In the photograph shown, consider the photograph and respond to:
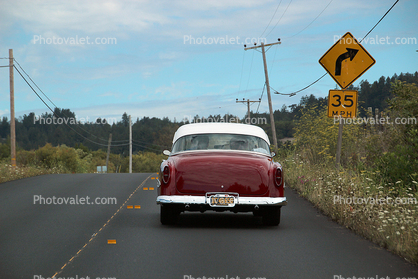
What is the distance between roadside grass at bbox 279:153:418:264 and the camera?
6.48 meters

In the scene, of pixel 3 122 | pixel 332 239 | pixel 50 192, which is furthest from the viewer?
pixel 3 122

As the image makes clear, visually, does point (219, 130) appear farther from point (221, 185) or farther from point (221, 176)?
point (221, 185)

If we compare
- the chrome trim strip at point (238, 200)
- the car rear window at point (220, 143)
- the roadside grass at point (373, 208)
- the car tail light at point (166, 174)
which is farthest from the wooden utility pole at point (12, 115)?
the chrome trim strip at point (238, 200)

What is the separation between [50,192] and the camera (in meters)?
14.8

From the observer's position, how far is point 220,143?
945cm

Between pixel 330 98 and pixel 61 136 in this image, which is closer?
pixel 330 98

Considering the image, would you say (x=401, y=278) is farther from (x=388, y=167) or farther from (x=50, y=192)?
(x=50, y=192)

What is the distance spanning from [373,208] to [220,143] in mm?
3184

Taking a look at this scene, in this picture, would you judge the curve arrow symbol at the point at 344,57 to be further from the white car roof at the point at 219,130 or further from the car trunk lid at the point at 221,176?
the car trunk lid at the point at 221,176

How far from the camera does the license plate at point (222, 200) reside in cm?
784

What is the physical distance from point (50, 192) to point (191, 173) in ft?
27.4

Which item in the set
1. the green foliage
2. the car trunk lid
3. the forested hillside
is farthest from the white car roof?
the forested hillside

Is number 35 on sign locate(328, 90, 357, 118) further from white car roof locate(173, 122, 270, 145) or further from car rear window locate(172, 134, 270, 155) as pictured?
car rear window locate(172, 134, 270, 155)

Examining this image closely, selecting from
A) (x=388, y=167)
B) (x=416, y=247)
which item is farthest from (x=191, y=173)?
(x=388, y=167)
